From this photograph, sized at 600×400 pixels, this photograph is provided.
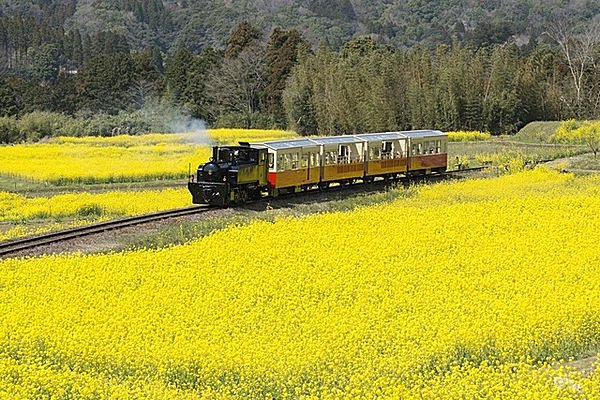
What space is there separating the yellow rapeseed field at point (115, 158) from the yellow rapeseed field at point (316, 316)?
19660 millimetres

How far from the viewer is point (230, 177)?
28016 millimetres

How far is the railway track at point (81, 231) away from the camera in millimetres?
21081

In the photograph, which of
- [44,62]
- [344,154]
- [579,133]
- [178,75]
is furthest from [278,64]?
[44,62]

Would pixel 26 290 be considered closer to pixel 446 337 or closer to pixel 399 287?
pixel 399 287

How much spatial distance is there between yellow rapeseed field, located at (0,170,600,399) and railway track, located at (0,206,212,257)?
70.7 inches

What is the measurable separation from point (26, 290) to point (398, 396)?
8706 millimetres

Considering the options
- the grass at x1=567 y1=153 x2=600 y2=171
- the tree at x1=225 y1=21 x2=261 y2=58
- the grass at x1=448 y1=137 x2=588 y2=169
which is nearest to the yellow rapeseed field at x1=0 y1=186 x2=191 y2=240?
the grass at x1=567 y1=153 x2=600 y2=171

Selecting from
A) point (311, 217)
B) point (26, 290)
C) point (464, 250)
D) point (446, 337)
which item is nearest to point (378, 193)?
point (311, 217)

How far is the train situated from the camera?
2808 centimetres

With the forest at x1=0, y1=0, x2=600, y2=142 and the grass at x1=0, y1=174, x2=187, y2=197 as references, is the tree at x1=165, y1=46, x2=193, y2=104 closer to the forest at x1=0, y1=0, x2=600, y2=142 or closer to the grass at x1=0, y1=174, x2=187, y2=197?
the forest at x1=0, y1=0, x2=600, y2=142

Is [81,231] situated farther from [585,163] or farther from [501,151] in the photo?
[501,151]

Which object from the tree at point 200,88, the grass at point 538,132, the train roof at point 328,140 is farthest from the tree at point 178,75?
the train roof at point 328,140

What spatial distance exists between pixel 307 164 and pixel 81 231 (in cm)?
1054

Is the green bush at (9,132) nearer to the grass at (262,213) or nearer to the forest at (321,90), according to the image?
the forest at (321,90)
